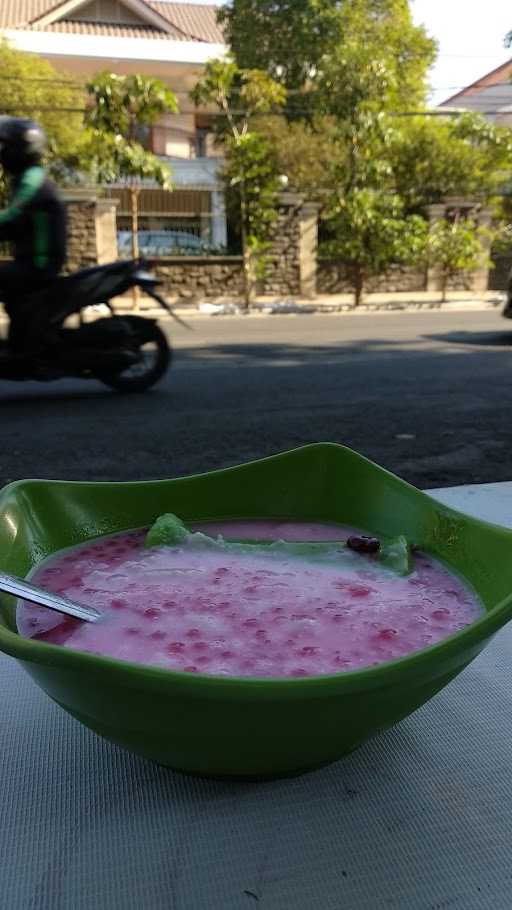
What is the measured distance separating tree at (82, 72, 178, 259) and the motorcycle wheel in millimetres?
9620

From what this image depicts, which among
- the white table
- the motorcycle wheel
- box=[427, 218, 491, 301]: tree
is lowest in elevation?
the motorcycle wheel

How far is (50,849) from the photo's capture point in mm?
688

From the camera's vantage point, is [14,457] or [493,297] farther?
[493,297]

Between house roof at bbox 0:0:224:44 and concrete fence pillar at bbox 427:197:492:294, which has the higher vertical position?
house roof at bbox 0:0:224:44

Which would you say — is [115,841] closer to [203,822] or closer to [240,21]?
[203,822]

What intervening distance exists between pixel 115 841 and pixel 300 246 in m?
16.2

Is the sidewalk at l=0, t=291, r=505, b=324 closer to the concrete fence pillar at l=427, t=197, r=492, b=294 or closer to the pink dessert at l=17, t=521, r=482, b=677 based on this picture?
the concrete fence pillar at l=427, t=197, r=492, b=294

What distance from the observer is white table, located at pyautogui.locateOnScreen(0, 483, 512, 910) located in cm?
64

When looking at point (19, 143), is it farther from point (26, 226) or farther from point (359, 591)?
point (359, 591)

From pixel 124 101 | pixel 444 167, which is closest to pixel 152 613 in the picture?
pixel 124 101

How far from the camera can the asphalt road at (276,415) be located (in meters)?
2.89

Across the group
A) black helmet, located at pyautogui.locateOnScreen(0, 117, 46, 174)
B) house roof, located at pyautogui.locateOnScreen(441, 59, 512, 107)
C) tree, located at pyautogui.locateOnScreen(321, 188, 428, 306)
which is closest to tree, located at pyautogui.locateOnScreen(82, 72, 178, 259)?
tree, located at pyautogui.locateOnScreen(321, 188, 428, 306)

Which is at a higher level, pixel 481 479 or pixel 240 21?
pixel 240 21

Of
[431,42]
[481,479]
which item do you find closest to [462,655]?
[481,479]
